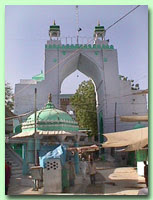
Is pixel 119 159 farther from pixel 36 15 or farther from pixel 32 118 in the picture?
pixel 36 15

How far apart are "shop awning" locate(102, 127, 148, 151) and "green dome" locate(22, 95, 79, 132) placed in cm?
165

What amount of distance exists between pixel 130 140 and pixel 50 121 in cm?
230

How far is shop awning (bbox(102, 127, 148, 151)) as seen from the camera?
371cm

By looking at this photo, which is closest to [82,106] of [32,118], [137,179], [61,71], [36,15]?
[61,71]

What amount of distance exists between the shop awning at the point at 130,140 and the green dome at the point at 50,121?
5.42ft

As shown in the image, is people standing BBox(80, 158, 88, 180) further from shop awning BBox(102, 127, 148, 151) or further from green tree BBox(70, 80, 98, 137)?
shop awning BBox(102, 127, 148, 151)

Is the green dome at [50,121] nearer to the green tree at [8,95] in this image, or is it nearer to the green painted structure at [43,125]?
the green painted structure at [43,125]

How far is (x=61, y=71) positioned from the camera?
317 inches

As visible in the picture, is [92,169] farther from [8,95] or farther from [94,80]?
[94,80]

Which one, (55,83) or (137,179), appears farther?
(55,83)

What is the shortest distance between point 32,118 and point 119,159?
7.78 feet

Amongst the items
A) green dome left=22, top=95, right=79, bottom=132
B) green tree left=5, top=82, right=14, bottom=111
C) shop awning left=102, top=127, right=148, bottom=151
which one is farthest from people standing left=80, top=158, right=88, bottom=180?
green tree left=5, top=82, right=14, bottom=111

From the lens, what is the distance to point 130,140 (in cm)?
390

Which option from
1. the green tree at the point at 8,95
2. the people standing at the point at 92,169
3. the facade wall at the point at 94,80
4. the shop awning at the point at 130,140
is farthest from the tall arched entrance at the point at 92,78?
the people standing at the point at 92,169
